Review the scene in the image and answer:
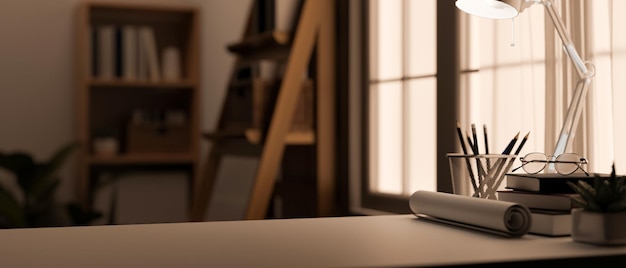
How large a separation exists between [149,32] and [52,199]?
89 cm

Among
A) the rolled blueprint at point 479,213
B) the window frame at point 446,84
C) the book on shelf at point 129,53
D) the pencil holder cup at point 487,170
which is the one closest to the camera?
the rolled blueprint at point 479,213

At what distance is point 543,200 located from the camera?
148 centimetres

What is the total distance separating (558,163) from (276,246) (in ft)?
2.03

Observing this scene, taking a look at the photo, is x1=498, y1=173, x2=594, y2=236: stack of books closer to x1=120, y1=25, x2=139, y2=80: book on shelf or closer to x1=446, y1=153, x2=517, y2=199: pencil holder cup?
x1=446, y1=153, x2=517, y2=199: pencil holder cup

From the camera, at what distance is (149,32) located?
3996 millimetres

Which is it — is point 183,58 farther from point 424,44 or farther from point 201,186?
point 424,44

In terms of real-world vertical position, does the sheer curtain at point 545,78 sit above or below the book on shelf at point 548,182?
above

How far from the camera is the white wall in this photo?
153 inches

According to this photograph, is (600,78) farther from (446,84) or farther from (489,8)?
(446,84)

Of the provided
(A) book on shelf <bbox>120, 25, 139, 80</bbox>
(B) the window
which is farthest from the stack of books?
(A) book on shelf <bbox>120, 25, 139, 80</bbox>

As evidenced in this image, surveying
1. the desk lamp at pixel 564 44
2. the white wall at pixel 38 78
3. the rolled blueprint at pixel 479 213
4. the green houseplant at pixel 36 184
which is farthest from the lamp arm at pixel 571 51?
the white wall at pixel 38 78

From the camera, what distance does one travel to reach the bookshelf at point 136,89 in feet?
12.6

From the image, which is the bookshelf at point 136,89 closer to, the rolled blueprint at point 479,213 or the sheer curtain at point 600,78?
the sheer curtain at point 600,78

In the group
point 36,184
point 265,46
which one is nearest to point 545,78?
point 265,46
